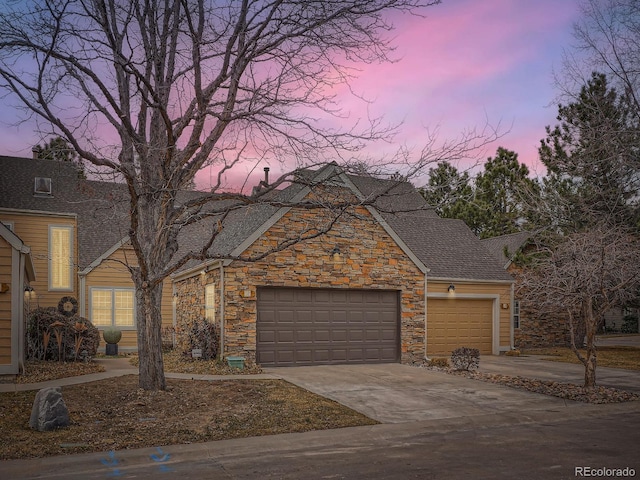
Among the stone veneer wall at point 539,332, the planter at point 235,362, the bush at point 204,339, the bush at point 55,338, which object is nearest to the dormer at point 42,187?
the bush at point 55,338

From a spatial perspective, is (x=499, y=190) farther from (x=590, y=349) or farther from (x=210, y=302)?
(x=590, y=349)

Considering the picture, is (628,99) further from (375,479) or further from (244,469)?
(244,469)

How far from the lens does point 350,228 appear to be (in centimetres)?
1827

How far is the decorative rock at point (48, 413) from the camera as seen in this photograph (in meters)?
9.40

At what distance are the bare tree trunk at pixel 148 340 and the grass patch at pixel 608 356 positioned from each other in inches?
588

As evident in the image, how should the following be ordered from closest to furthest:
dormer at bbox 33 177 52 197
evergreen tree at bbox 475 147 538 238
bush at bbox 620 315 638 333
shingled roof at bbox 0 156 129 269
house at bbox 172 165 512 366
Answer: house at bbox 172 165 512 366
shingled roof at bbox 0 156 129 269
dormer at bbox 33 177 52 197
evergreen tree at bbox 475 147 538 238
bush at bbox 620 315 638 333

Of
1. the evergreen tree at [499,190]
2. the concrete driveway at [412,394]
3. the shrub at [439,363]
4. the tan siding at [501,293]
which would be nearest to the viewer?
the concrete driveway at [412,394]

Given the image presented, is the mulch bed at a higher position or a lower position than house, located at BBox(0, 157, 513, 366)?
lower

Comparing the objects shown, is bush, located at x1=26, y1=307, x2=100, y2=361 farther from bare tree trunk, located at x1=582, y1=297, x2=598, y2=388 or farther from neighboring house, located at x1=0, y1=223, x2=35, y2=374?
bare tree trunk, located at x1=582, y1=297, x2=598, y2=388

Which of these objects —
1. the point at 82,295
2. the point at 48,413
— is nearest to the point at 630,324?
the point at 82,295

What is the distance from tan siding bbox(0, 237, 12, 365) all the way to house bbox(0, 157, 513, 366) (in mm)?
1676

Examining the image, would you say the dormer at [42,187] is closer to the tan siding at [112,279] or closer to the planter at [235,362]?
the tan siding at [112,279]

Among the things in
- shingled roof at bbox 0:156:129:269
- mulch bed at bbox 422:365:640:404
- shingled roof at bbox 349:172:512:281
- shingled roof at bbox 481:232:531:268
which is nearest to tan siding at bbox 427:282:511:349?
shingled roof at bbox 349:172:512:281

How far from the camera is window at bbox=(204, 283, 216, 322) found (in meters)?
17.6
